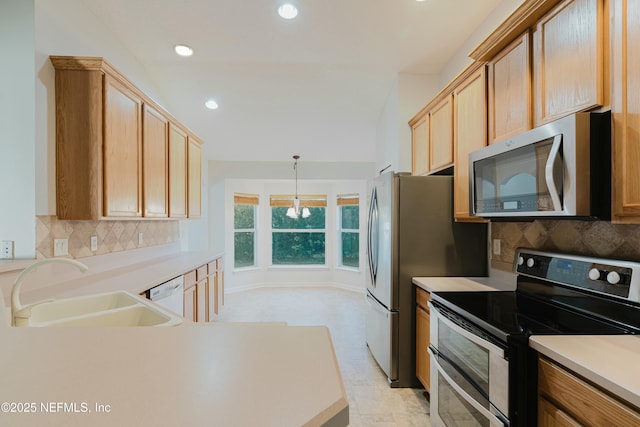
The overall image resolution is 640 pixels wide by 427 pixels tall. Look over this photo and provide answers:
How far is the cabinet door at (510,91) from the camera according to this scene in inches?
66.9

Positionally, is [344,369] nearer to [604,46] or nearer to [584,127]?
[584,127]

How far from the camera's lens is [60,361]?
0.59 m

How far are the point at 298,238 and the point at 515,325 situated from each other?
5.44m

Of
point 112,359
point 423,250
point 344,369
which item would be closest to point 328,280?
point 344,369

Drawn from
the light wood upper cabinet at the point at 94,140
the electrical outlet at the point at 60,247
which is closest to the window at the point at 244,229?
the light wood upper cabinet at the point at 94,140

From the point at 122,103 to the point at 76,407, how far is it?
249 cm

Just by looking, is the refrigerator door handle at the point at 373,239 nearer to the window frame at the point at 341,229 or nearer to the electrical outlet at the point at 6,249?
the electrical outlet at the point at 6,249

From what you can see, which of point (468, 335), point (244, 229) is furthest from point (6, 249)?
point (244, 229)

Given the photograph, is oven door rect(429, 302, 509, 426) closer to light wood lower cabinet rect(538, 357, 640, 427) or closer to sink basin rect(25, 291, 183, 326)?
light wood lower cabinet rect(538, 357, 640, 427)

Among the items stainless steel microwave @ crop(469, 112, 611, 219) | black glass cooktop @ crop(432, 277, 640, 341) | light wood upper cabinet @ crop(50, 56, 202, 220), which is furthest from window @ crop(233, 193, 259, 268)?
stainless steel microwave @ crop(469, 112, 611, 219)

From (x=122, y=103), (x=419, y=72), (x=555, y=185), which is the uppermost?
(x=419, y=72)

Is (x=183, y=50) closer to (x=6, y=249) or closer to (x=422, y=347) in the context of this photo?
(x=6, y=249)

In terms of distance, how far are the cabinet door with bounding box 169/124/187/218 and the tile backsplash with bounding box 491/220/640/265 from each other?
2999 mm

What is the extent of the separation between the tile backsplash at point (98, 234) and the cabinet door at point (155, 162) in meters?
0.32
